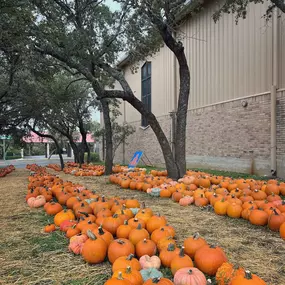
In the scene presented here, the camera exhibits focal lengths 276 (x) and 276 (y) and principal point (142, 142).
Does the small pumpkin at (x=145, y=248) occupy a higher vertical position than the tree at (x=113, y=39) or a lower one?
lower

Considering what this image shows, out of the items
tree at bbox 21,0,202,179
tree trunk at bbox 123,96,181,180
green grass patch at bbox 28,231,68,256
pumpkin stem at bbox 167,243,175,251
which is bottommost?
green grass patch at bbox 28,231,68,256

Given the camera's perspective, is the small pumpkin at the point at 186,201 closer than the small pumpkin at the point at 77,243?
No

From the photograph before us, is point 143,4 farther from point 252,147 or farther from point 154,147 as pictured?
point 154,147

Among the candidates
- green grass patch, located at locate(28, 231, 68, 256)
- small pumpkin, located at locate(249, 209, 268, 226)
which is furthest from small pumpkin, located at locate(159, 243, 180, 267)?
small pumpkin, located at locate(249, 209, 268, 226)

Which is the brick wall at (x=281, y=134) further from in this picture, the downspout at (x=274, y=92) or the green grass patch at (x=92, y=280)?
the green grass patch at (x=92, y=280)

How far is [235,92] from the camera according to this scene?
11570mm

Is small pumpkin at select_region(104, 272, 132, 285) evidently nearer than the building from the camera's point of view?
Yes

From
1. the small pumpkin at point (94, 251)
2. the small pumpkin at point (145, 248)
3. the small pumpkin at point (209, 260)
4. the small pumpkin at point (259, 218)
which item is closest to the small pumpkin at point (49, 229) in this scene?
the small pumpkin at point (94, 251)

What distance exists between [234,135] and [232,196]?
25.5ft

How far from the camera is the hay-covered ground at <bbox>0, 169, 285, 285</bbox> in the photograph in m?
2.15

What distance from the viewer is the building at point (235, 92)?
9.63 meters

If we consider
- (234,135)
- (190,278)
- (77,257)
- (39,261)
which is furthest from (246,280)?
(234,135)

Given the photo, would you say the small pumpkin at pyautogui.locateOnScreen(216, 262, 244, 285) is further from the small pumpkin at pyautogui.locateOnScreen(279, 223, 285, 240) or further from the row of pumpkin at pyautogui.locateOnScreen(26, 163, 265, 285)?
the small pumpkin at pyautogui.locateOnScreen(279, 223, 285, 240)

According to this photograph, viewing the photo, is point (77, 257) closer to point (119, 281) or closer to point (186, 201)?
point (119, 281)
